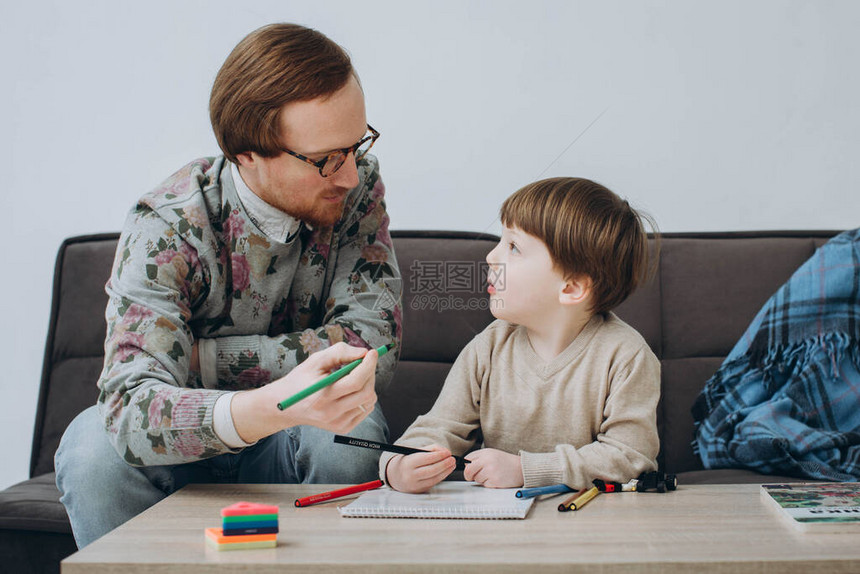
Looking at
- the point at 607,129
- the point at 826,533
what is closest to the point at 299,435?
the point at 826,533

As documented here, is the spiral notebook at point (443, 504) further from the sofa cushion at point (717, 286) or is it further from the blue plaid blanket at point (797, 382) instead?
the sofa cushion at point (717, 286)

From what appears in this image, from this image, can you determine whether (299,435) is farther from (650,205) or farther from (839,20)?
(839,20)

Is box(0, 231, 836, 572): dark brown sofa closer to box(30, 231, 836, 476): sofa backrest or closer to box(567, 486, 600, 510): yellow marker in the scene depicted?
box(30, 231, 836, 476): sofa backrest

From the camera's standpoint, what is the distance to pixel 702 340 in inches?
66.4

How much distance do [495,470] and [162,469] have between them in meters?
0.47

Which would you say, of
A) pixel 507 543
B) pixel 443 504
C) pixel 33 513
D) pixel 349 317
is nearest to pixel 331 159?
pixel 349 317

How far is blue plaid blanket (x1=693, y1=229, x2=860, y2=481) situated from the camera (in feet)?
4.43

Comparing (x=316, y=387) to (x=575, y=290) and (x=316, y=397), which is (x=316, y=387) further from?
(x=575, y=290)

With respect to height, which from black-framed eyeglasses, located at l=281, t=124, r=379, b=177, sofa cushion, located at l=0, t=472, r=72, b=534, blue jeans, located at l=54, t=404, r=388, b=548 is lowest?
sofa cushion, located at l=0, t=472, r=72, b=534

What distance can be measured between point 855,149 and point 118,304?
5.71ft

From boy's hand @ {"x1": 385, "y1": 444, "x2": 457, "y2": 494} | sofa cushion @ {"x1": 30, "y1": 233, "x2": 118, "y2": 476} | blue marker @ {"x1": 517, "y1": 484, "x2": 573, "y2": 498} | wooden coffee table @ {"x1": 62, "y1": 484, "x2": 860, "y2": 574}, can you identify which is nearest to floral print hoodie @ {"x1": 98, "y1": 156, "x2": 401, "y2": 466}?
wooden coffee table @ {"x1": 62, "y1": 484, "x2": 860, "y2": 574}

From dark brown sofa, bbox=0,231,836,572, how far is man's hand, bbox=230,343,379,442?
74 centimetres

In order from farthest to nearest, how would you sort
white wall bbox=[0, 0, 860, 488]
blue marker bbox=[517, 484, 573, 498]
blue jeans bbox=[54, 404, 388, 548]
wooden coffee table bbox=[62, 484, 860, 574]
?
white wall bbox=[0, 0, 860, 488] < blue jeans bbox=[54, 404, 388, 548] < blue marker bbox=[517, 484, 573, 498] < wooden coffee table bbox=[62, 484, 860, 574]

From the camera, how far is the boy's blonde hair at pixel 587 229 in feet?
4.07
